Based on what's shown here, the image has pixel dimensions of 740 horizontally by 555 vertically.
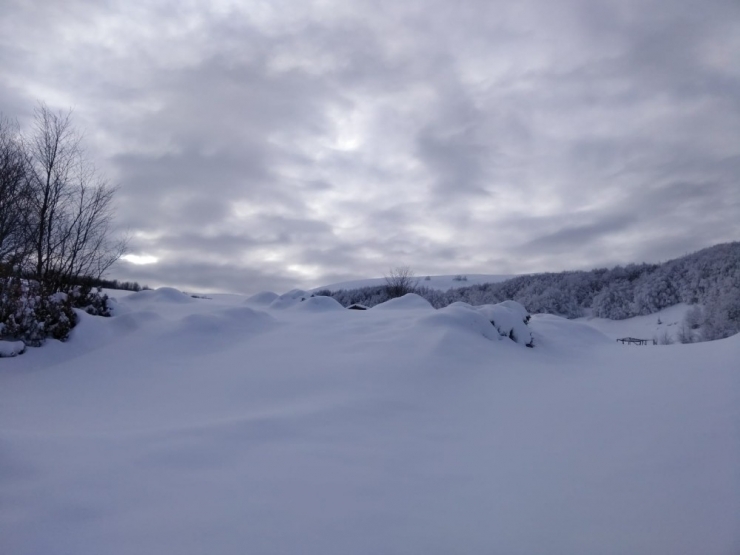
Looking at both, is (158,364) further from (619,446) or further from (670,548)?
(670,548)

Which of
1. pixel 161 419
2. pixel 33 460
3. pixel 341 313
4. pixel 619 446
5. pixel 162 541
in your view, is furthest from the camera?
pixel 341 313

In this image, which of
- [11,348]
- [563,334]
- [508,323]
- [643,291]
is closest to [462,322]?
[508,323]

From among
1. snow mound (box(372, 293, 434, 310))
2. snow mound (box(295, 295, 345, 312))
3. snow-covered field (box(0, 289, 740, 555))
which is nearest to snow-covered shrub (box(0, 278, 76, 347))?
snow-covered field (box(0, 289, 740, 555))

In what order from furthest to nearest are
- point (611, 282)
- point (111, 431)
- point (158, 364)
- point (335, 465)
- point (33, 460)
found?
1. point (611, 282)
2. point (158, 364)
3. point (111, 431)
4. point (335, 465)
5. point (33, 460)

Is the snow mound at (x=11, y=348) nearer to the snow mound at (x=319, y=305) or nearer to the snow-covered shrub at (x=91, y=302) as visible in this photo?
the snow-covered shrub at (x=91, y=302)

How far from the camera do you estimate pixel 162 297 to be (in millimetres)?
14781

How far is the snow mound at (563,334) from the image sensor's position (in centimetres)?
1037

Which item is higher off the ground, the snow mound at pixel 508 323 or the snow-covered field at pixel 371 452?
the snow mound at pixel 508 323

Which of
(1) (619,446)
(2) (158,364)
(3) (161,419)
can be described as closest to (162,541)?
(3) (161,419)

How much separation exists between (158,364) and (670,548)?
705 centimetres

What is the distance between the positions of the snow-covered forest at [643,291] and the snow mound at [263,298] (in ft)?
48.1

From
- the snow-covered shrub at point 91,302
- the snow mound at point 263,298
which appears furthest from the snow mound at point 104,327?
the snow mound at point 263,298

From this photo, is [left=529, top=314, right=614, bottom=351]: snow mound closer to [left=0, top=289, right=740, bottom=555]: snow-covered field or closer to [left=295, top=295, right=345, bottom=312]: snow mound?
[left=0, top=289, right=740, bottom=555]: snow-covered field

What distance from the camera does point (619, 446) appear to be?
13.3 ft
